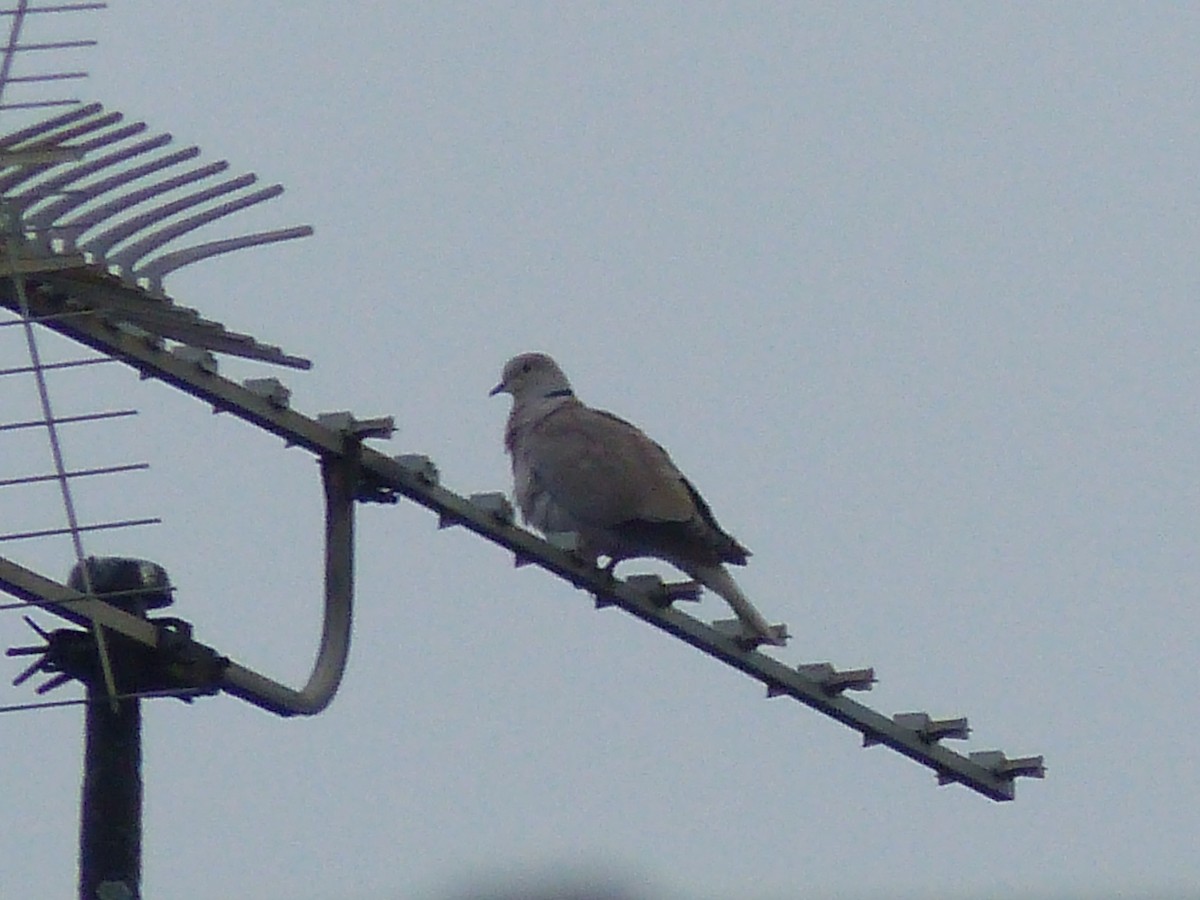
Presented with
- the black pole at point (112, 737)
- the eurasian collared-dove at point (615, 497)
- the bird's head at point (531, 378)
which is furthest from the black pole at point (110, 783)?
the bird's head at point (531, 378)

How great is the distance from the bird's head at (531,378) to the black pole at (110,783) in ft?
20.0

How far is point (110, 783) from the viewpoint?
3.68 m

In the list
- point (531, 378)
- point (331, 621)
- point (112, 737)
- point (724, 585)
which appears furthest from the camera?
point (531, 378)

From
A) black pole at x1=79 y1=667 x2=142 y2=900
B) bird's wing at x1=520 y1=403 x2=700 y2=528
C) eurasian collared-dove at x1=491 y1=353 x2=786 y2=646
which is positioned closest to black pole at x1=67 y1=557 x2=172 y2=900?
black pole at x1=79 y1=667 x2=142 y2=900

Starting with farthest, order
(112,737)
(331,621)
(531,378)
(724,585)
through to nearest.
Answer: (531,378) → (724,585) → (331,621) → (112,737)

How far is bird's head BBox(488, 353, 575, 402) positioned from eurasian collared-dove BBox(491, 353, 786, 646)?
1061mm

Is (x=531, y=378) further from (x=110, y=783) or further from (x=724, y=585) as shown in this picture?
(x=110, y=783)

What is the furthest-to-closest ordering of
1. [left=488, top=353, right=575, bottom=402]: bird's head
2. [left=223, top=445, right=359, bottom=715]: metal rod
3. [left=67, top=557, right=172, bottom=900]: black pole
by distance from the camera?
[left=488, top=353, right=575, bottom=402]: bird's head
[left=223, top=445, right=359, bottom=715]: metal rod
[left=67, top=557, right=172, bottom=900]: black pole

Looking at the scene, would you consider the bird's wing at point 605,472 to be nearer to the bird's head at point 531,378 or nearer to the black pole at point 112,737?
the bird's head at point 531,378

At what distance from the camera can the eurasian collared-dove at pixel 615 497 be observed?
25.0 feet

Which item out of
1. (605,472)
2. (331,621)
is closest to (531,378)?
(605,472)

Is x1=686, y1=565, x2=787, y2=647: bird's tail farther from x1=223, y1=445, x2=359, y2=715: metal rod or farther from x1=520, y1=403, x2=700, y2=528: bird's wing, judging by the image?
x1=223, y1=445, x2=359, y2=715: metal rod

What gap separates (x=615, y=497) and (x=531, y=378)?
2.21 metres

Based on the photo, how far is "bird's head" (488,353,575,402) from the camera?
32.3ft
